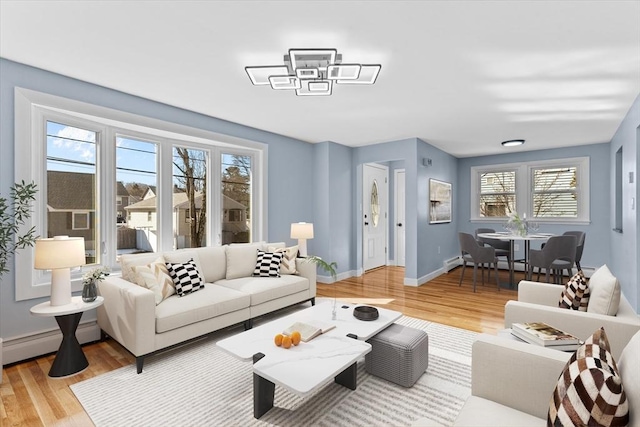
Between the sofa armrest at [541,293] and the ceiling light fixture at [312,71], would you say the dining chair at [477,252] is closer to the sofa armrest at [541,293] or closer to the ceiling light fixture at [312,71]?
the sofa armrest at [541,293]

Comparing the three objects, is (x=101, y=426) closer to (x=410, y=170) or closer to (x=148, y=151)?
(x=148, y=151)

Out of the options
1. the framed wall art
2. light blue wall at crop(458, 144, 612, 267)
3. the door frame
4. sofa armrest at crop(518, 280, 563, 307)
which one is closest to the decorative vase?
sofa armrest at crop(518, 280, 563, 307)

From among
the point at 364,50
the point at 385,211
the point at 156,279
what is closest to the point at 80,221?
the point at 156,279

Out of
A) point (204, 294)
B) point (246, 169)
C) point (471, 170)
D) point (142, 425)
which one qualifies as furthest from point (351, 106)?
point (471, 170)

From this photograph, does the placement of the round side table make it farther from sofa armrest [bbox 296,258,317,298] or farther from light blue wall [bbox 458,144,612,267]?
light blue wall [bbox 458,144,612,267]

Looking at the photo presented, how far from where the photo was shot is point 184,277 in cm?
312

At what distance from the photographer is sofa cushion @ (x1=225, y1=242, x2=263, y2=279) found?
12.5ft

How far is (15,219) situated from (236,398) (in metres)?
2.35

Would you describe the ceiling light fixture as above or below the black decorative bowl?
above

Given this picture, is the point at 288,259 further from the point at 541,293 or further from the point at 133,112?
the point at 541,293

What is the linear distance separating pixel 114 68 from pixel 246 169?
7.27 feet

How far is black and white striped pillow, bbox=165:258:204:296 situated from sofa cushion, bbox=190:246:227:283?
0.27m

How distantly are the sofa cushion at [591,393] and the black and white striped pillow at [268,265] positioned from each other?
309 centimetres

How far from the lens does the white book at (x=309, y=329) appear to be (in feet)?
7.09
